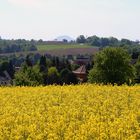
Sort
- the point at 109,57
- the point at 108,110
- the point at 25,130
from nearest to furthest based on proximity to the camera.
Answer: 1. the point at 25,130
2. the point at 108,110
3. the point at 109,57

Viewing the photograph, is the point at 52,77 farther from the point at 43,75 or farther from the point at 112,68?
the point at 112,68

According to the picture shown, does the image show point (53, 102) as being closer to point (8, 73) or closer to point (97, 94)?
point (97, 94)

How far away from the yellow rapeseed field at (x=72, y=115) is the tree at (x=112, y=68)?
34472mm

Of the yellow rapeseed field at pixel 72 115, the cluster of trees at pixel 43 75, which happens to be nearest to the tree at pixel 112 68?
the cluster of trees at pixel 43 75

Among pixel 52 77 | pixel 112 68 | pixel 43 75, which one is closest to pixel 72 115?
pixel 112 68

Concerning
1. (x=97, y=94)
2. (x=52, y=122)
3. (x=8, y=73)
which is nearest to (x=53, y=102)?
(x=97, y=94)

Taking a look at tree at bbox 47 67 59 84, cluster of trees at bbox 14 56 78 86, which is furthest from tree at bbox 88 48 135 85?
tree at bbox 47 67 59 84

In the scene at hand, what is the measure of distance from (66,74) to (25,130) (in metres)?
77.0

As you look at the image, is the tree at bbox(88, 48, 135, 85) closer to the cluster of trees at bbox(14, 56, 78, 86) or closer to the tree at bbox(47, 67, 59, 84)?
the cluster of trees at bbox(14, 56, 78, 86)

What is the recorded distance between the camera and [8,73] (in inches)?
4742

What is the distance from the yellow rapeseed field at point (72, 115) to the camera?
428 inches

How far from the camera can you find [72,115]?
44.5 ft

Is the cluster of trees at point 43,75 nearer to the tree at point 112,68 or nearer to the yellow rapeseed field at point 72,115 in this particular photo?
the tree at point 112,68

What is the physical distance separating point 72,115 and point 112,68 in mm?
44587
